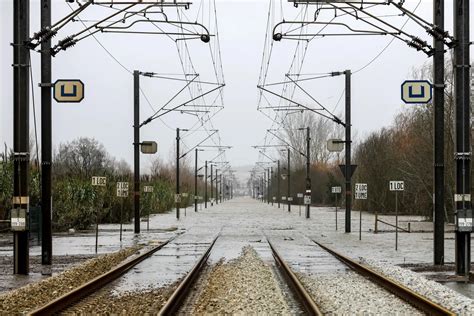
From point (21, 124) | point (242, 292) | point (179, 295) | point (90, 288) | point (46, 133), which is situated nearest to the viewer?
point (179, 295)

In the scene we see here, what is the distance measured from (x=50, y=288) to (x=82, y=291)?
1.30 m

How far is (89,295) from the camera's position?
1430 cm

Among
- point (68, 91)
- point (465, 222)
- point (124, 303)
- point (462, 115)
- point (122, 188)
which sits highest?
point (68, 91)

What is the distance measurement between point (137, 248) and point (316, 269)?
917cm

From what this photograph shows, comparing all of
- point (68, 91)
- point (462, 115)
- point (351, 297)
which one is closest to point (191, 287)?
point (351, 297)

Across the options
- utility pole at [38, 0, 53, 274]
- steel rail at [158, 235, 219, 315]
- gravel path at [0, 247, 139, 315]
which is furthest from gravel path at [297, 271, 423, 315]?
utility pole at [38, 0, 53, 274]

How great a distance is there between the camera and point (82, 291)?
1416 centimetres

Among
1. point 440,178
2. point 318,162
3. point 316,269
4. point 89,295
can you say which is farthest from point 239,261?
point 318,162

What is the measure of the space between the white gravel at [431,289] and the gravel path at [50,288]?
22.6 feet

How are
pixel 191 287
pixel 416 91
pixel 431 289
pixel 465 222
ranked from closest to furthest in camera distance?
pixel 431 289 < pixel 191 287 < pixel 465 222 < pixel 416 91

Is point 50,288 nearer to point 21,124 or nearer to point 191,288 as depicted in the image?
point 191,288

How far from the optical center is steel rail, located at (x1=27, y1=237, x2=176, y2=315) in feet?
38.5

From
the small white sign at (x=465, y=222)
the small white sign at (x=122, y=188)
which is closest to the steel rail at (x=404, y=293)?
the small white sign at (x=465, y=222)

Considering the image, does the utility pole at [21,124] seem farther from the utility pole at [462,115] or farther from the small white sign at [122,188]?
the small white sign at [122,188]
